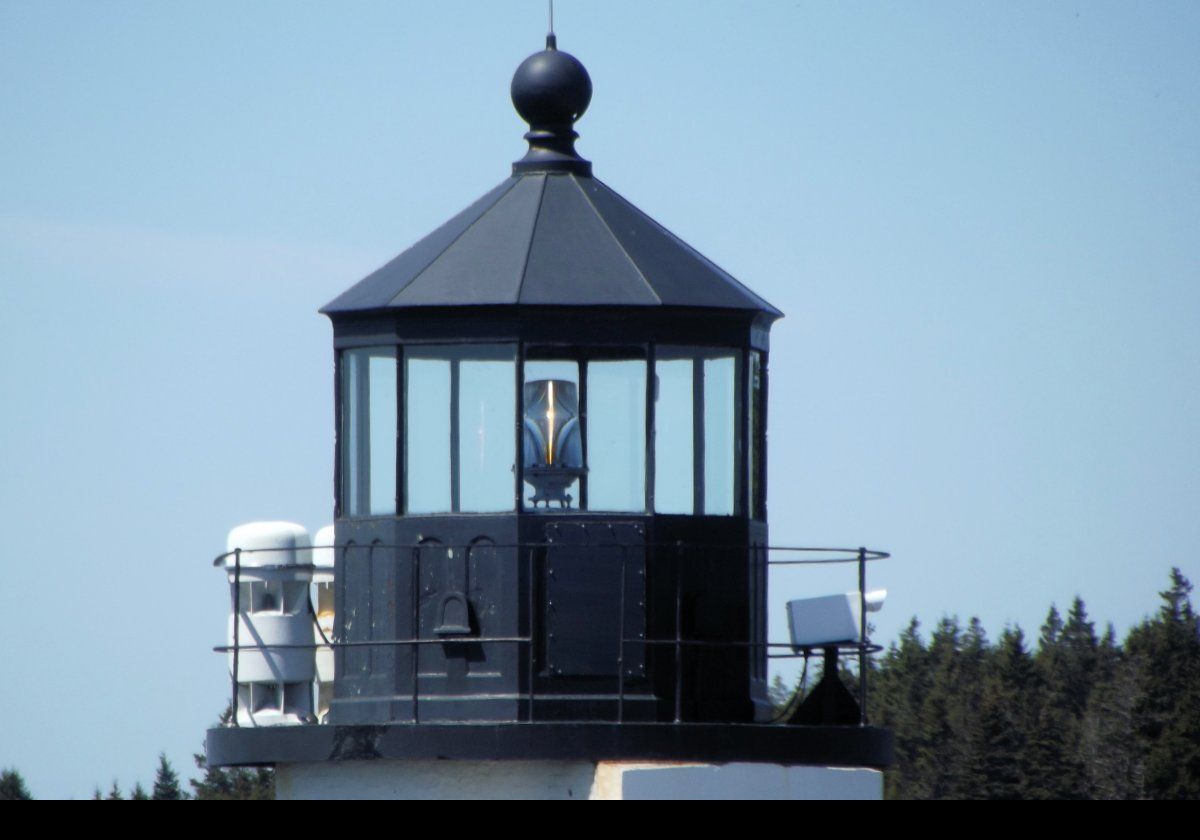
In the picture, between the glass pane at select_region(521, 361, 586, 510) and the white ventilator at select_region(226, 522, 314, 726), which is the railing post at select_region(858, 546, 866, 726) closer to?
the glass pane at select_region(521, 361, 586, 510)

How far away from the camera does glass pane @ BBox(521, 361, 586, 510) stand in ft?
50.1

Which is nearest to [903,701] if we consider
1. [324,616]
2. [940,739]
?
[940,739]

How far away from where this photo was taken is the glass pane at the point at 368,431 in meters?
15.6

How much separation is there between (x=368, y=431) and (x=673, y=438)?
179cm

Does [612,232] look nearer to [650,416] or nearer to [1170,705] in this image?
[650,416]

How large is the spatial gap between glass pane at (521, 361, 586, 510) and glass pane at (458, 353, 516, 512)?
0.10 metres

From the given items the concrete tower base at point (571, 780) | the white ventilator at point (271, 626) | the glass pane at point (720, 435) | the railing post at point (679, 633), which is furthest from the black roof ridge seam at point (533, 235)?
the concrete tower base at point (571, 780)

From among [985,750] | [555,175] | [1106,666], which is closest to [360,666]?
[555,175]

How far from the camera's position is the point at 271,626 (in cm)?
1609

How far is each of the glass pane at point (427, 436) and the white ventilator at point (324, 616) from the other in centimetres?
97

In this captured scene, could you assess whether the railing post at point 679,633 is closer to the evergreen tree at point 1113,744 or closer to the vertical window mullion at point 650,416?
the vertical window mullion at point 650,416

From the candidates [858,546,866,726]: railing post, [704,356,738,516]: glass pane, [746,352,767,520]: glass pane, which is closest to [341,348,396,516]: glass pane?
[704,356,738,516]: glass pane
